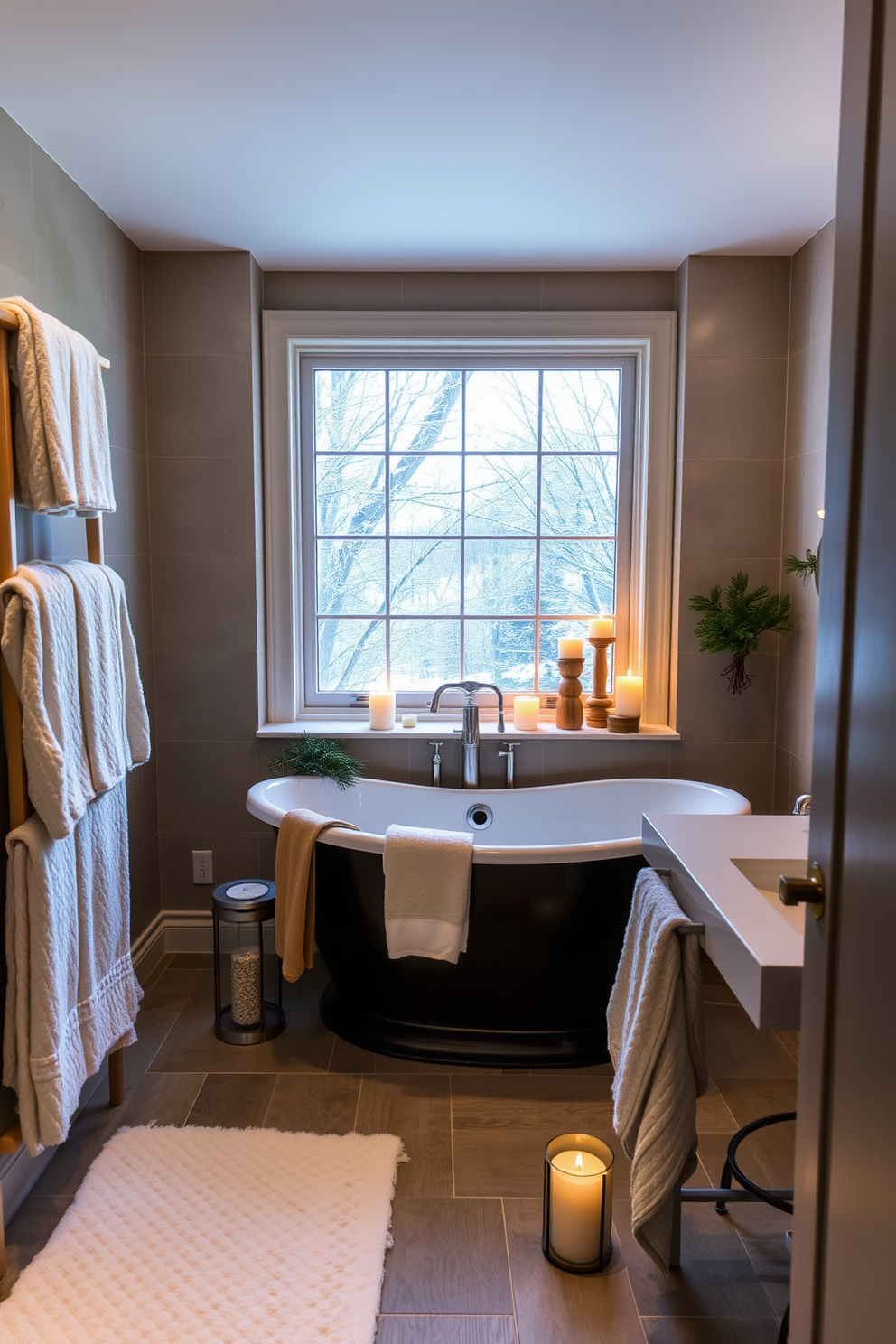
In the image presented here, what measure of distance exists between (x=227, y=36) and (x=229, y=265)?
4.57ft

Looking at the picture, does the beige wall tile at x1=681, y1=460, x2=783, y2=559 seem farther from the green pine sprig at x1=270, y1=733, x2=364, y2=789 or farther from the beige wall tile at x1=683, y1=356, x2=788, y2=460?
the green pine sprig at x1=270, y1=733, x2=364, y2=789

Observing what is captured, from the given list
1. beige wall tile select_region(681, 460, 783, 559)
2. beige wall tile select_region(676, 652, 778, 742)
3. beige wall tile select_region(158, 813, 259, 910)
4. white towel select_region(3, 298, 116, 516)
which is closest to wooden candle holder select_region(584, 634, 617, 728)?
beige wall tile select_region(676, 652, 778, 742)

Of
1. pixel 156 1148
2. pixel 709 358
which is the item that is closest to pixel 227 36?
pixel 709 358

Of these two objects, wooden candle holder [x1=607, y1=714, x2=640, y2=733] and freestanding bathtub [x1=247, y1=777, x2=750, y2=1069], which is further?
wooden candle holder [x1=607, y1=714, x2=640, y2=733]

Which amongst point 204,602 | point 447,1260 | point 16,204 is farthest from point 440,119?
point 447,1260

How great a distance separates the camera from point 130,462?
10.7 ft

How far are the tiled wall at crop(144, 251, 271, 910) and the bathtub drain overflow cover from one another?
75 centimetres

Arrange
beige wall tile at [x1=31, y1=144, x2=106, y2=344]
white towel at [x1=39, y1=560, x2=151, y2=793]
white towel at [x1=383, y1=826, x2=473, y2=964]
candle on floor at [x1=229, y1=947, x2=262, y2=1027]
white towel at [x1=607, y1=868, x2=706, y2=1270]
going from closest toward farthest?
white towel at [x1=607, y1=868, x2=706, y2=1270] → white towel at [x1=39, y1=560, x2=151, y2=793] → beige wall tile at [x1=31, y1=144, x2=106, y2=344] → white towel at [x1=383, y1=826, x2=473, y2=964] → candle on floor at [x1=229, y1=947, x2=262, y2=1027]

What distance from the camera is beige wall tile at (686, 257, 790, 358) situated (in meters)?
3.35

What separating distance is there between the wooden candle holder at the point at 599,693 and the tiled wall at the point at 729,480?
260mm

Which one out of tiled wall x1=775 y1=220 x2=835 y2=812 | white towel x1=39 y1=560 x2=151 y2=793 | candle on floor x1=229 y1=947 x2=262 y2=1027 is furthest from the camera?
tiled wall x1=775 y1=220 x2=835 y2=812

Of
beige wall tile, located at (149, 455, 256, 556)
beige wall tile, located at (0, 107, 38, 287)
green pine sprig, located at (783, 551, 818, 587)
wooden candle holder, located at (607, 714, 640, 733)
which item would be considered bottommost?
wooden candle holder, located at (607, 714, 640, 733)

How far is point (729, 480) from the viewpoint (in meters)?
3.44

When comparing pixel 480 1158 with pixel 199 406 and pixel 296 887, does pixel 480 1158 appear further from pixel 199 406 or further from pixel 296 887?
pixel 199 406
